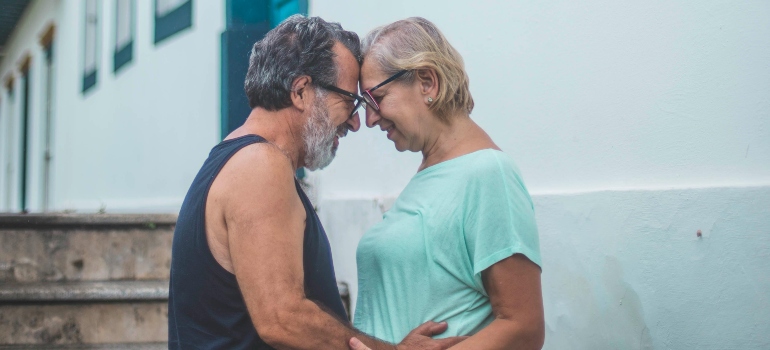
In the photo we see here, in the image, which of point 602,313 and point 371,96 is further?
point 602,313

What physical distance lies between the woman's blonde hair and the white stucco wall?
3722 millimetres

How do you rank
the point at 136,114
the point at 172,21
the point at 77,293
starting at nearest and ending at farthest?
the point at 77,293
the point at 172,21
the point at 136,114

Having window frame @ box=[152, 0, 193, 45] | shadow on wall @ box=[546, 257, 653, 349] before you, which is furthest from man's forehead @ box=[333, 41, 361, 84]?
window frame @ box=[152, 0, 193, 45]

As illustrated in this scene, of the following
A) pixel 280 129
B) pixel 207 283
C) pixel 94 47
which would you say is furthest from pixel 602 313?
pixel 94 47

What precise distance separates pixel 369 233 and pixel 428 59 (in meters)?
0.52

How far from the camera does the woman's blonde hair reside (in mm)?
2295

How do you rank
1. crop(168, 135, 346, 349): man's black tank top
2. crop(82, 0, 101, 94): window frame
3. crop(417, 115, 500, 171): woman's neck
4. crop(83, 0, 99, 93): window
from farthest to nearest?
1. crop(83, 0, 99, 93): window
2. crop(82, 0, 101, 94): window frame
3. crop(417, 115, 500, 171): woman's neck
4. crop(168, 135, 346, 349): man's black tank top

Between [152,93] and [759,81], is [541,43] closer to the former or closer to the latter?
[759,81]

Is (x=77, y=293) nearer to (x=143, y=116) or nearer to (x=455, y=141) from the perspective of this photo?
(x=455, y=141)

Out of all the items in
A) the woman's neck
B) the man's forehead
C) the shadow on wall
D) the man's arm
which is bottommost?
the shadow on wall

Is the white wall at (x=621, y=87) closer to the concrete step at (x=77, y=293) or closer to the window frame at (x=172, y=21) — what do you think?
the concrete step at (x=77, y=293)

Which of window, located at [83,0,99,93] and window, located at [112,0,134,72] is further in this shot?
window, located at [83,0,99,93]

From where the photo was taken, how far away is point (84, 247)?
14.5ft

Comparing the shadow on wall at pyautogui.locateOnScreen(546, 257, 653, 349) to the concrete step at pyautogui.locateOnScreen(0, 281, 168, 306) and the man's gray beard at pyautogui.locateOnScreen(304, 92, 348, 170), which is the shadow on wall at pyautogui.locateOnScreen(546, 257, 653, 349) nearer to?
the man's gray beard at pyautogui.locateOnScreen(304, 92, 348, 170)
